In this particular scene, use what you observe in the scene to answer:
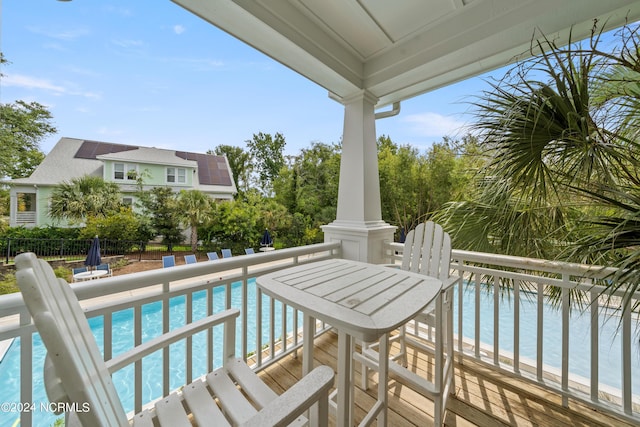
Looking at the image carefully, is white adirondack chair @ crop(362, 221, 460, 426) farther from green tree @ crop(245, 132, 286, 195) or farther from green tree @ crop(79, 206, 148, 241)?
green tree @ crop(245, 132, 286, 195)

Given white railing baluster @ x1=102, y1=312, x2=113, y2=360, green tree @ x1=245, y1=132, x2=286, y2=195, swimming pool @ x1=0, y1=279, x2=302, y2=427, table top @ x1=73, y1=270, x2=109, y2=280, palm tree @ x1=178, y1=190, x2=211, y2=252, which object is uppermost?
green tree @ x1=245, y1=132, x2=286, y2=195

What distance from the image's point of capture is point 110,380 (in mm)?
738

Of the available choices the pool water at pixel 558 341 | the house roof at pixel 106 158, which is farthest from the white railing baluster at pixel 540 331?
the house roof at pixel 106 158

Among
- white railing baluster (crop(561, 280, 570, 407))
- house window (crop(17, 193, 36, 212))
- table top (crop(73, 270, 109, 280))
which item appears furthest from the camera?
house window (crop(17, 193, 36, 212))

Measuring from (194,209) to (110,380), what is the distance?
1012cm

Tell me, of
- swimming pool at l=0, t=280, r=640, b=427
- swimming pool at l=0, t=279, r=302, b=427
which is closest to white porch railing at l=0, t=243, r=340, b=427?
swimming pool at l=0, t=279, r=302, b=427

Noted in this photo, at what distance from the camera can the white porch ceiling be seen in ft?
5.08

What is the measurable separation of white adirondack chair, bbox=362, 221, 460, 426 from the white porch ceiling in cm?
144

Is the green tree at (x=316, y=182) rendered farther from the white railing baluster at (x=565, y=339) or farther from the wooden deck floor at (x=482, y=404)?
the white railing baluster at (x=565, y=339)

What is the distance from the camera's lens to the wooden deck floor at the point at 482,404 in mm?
1441

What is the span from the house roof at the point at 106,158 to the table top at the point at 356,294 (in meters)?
9.18

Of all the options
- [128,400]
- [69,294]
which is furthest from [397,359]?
[128,400]

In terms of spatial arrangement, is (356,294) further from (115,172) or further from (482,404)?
(115,172)

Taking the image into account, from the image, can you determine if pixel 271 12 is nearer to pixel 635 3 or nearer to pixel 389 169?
pixel 635 3
